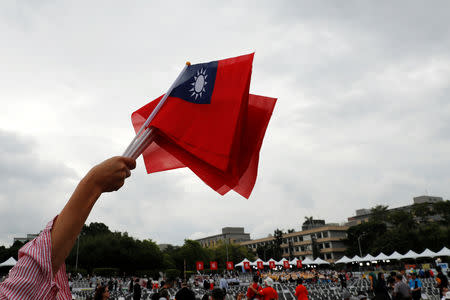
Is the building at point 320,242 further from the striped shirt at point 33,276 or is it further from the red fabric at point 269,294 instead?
the striped shirt at point 33,276

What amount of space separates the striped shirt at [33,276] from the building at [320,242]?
84021 millimetres

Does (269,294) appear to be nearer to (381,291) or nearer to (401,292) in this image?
(381,291)

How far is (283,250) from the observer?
9369 cm

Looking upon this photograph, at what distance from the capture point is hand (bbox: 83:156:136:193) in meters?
1.43

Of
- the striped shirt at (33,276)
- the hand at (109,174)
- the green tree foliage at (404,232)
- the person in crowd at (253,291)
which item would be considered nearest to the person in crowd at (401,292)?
the person in crowd at (253,291)

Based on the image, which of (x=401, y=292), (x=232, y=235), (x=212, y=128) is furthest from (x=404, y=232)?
(x=232, y=235)

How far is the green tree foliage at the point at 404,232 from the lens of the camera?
50.4 m

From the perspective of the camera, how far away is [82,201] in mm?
1367

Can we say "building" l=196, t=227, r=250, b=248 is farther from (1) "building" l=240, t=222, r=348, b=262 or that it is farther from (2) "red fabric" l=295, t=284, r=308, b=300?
(2) "red fabric" l=295, t=284, r=308, b=300

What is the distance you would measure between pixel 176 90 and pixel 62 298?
1.39 metres

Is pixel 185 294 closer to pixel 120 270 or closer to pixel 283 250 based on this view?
pixel 120 270

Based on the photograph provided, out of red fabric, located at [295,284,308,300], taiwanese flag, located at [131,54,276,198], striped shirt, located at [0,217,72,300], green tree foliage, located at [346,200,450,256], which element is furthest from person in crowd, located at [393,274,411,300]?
green tree foliage, located at [346,200,450,256]

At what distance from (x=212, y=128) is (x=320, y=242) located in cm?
8694

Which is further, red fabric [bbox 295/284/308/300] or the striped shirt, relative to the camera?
red fabric [bbox 295/284/308/300]
